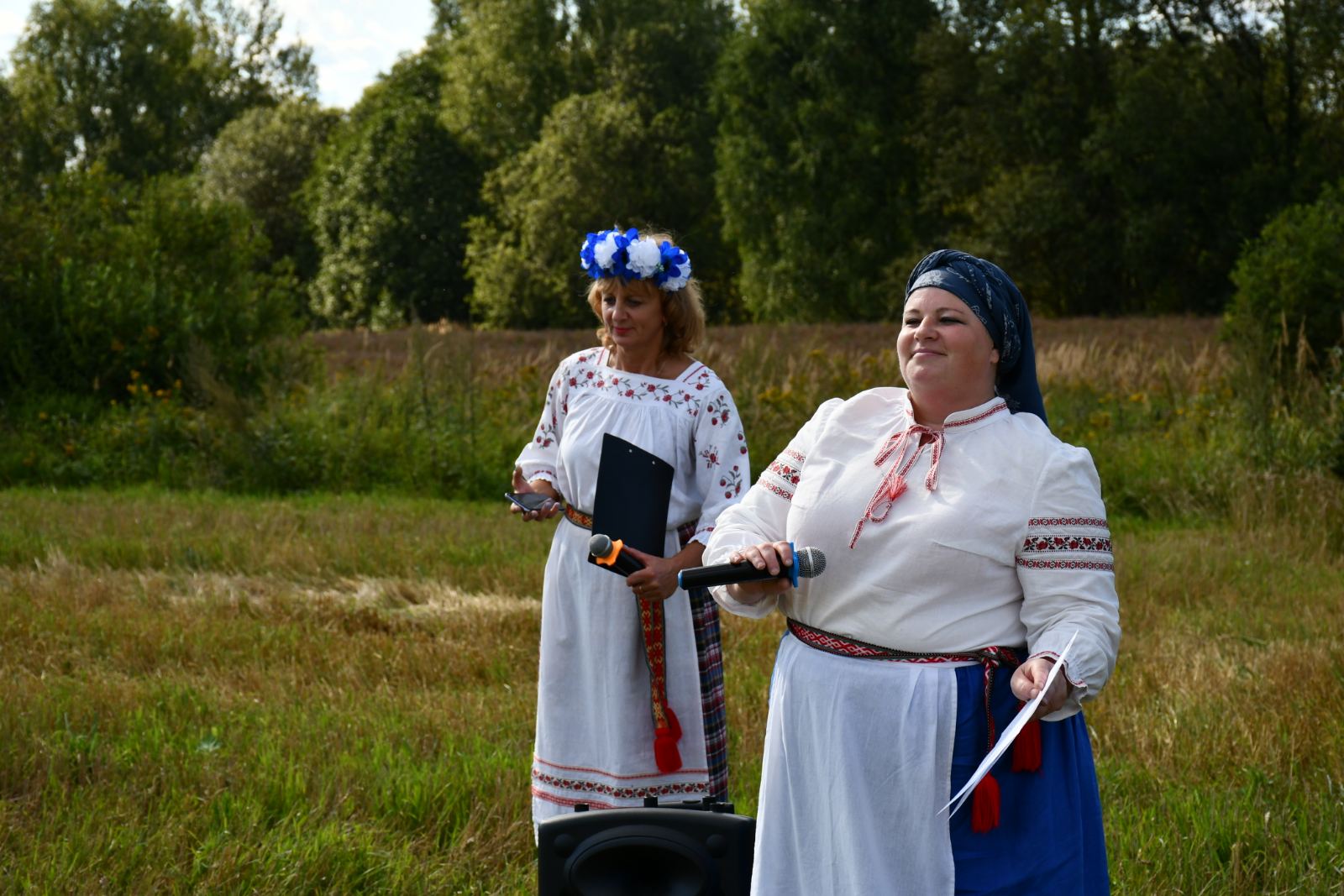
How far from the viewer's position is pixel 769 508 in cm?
309

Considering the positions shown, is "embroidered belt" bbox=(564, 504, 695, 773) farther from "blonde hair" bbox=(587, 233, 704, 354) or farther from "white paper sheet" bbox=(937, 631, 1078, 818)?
"white paper sheet" bbox=(937, 631, 1078, 818)

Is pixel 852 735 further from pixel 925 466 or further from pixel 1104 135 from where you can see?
pixel 1104 135

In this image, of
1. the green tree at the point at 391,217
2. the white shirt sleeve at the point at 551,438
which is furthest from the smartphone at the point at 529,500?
the green tree at the point at 391,217

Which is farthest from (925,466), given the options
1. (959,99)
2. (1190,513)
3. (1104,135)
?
(959,99)

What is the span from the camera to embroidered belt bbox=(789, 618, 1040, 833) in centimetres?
271

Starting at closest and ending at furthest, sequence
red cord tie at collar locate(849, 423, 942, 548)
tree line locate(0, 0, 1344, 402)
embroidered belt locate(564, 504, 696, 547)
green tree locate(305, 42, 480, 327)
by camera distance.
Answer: red cord tie at collar locate(849, 423, 942, 548) < embroidered belt locate(564, 504, 696, 547) < tree line locate(0, 0, 1344, 402) < green tree locate(305, 42, 480, 327)

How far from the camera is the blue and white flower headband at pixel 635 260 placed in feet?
14.7

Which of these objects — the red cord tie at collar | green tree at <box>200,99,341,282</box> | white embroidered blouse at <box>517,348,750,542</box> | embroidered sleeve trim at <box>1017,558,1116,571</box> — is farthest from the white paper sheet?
green tree at <box>200,99,341,282</box>

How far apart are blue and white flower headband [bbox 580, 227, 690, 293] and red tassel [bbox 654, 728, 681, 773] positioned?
4.35 feet

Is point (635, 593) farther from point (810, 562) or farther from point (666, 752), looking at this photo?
point (810, 562)

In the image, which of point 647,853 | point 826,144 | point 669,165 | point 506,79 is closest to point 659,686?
point 647,853

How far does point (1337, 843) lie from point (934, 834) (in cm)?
223

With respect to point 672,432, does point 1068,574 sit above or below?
below

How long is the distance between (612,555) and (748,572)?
1.53 ft
